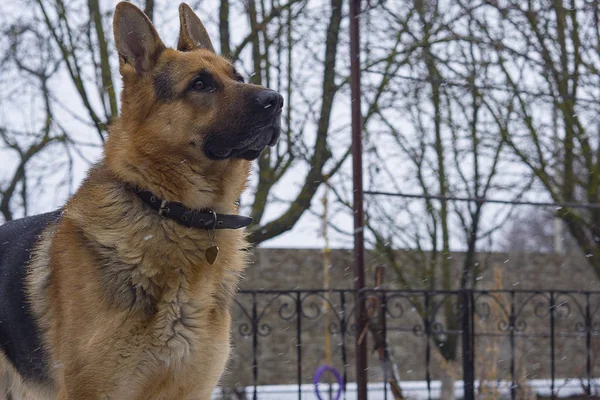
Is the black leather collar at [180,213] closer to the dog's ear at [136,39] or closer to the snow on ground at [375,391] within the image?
the dog's ear at [136,39]

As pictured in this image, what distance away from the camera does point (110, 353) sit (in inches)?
116

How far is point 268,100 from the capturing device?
10.7 feet

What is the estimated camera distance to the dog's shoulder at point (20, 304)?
3293mm

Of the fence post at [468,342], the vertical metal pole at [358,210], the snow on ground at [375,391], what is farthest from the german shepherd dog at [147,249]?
the snow on ground at [375,391]

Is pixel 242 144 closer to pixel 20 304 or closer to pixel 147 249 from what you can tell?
pixel 147 249

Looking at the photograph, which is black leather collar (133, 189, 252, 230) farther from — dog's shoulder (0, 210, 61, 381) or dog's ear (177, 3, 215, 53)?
dog's ear (177, 3, 215, 53)

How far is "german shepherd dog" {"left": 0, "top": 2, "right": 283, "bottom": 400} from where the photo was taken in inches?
118

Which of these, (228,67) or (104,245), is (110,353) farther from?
(228,67)

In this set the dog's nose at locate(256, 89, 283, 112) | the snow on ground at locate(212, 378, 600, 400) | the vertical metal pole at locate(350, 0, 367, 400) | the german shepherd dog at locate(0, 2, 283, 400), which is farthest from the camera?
the snow on ground at locate(212, 378, 600, 400)

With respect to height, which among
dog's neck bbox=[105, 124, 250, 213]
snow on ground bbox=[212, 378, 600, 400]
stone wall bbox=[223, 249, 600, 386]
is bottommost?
snow on ground bbox=[212, 378, 600, 400]

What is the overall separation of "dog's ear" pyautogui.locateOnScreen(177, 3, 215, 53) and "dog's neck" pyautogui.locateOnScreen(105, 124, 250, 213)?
2.17 ft

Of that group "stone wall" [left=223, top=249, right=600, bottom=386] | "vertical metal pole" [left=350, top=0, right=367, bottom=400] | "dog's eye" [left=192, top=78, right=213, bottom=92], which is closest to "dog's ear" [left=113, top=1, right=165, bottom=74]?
"dog's eye" [left=192, top=78, right=213, bottom=92]

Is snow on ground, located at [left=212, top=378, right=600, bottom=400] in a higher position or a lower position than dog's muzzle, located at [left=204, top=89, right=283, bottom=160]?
lower

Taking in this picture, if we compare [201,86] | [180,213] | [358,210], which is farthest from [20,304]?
[358,210]
